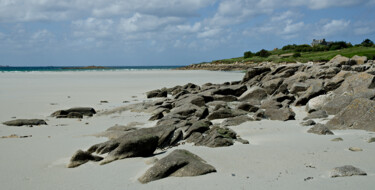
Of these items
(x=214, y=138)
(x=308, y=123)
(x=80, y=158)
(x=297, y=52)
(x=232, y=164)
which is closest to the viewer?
(x=232, y=164)

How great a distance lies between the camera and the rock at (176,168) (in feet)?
17.1

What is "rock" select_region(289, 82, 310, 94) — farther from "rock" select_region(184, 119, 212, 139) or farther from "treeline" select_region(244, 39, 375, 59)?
"treeline" select_region(244, 39, 375, 59)

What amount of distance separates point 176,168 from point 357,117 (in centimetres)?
533

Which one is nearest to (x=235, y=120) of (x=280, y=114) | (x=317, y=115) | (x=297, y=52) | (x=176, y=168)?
(x=280, y=114)

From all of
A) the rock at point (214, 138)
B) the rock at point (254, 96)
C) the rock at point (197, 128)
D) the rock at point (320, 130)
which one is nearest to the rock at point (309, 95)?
the rock at point (254, 96)

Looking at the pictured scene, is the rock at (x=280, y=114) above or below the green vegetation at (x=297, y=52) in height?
below

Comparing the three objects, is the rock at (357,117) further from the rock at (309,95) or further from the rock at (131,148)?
the rock at (131,148)

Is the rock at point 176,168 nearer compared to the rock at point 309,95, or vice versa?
the rock at point 176,168

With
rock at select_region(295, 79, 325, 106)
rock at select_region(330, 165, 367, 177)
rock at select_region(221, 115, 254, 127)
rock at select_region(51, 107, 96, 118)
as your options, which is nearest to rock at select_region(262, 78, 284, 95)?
rock at select_region(295, 79, 325, 106)

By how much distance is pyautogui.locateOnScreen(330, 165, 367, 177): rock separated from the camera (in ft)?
16.4

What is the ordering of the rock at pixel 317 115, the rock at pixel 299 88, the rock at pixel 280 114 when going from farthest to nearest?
the rock at pixel 299 88
the rock at pixel 280 114
the rock at pixel 317 115

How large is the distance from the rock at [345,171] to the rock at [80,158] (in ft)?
13.4

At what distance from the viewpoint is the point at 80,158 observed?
20.6 feet

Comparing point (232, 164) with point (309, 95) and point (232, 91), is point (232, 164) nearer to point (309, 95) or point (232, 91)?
point (309, 95)
